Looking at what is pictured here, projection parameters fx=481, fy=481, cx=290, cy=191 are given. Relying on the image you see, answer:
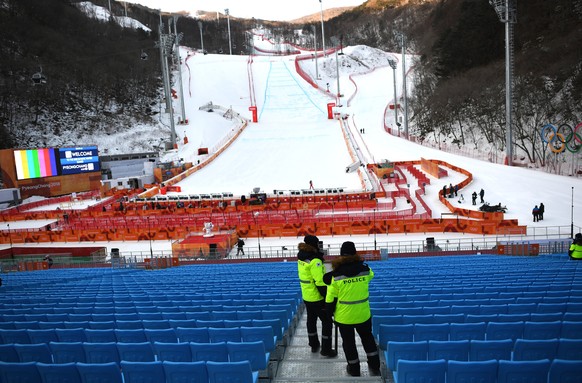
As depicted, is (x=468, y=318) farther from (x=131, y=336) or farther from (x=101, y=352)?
(x=101, y=352)

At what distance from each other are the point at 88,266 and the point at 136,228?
553 cm

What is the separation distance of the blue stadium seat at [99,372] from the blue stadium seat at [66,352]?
844 millimetres

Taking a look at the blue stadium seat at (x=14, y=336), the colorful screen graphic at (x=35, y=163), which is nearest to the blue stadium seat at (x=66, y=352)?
the blue stadium seat at (x=14, y=336)

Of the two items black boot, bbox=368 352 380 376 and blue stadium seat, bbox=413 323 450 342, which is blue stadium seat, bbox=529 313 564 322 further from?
black boot, bbox=368 352 380 376

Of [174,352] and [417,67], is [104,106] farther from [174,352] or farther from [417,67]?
[174,352]

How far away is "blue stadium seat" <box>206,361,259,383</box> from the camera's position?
402 centimetres

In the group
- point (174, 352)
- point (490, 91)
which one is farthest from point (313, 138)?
point (174, 352)

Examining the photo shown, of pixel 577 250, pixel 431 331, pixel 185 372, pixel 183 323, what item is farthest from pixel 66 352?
pixel 577 250

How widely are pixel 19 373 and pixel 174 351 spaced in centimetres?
133

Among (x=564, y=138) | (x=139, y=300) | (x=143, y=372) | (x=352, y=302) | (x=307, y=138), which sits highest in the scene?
(x=307, y=138)

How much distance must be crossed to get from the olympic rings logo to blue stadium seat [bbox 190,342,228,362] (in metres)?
30.3

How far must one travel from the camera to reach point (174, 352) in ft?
15.6

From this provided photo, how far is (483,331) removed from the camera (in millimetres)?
5004

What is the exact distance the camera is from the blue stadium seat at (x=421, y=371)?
379cm
